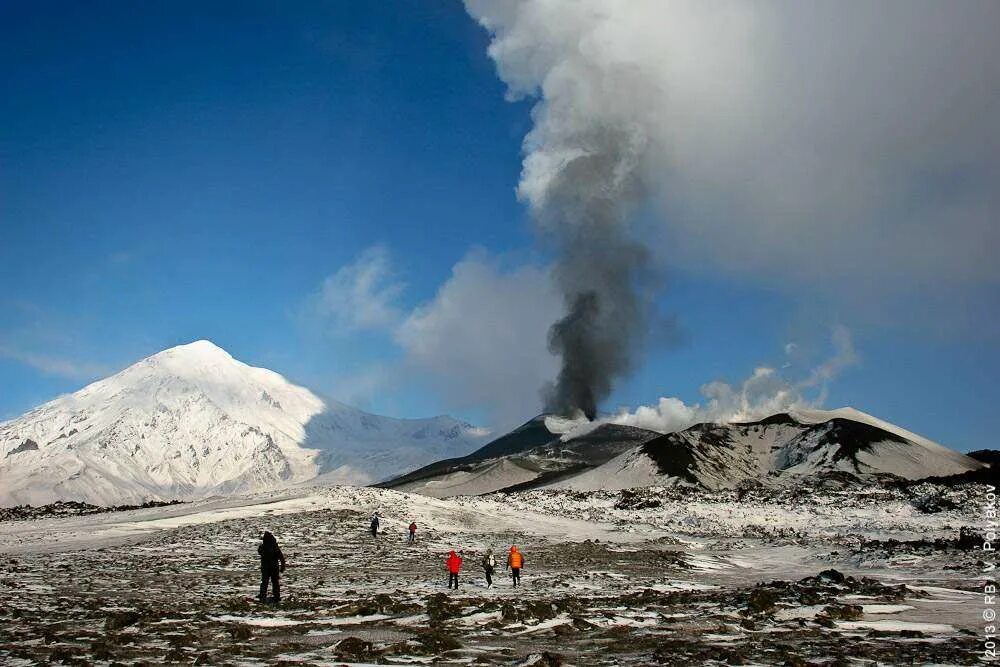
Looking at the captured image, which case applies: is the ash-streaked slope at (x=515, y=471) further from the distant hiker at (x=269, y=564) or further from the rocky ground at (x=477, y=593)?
the distant hiker at (x=269, y=564)

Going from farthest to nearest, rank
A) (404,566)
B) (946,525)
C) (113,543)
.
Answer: (946,525), (113,543), (404,566)

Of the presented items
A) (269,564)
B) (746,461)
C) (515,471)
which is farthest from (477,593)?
(515,471)

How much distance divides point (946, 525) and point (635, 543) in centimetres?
2400

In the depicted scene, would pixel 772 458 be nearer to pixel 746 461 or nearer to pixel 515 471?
pixel 746 461

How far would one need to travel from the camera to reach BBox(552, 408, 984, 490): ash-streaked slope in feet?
377

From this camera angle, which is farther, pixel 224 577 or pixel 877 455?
pixel 877 455

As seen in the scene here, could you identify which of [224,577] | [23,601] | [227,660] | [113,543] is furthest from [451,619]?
[113,543]

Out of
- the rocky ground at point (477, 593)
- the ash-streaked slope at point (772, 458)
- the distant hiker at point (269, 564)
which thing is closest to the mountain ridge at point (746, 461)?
the ash-streaked slope at point (772, 458)

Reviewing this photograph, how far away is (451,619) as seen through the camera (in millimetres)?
17344

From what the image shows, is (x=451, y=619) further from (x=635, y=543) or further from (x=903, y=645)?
(x=635, y=543)

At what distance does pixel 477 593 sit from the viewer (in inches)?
936

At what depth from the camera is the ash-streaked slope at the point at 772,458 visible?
114812 mm

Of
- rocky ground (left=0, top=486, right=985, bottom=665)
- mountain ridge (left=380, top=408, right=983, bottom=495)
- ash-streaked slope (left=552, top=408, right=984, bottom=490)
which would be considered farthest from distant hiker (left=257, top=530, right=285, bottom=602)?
ash-streaked slope (left=552, top=408, right=984, bottom=490)

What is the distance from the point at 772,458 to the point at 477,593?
121705 millimetres
